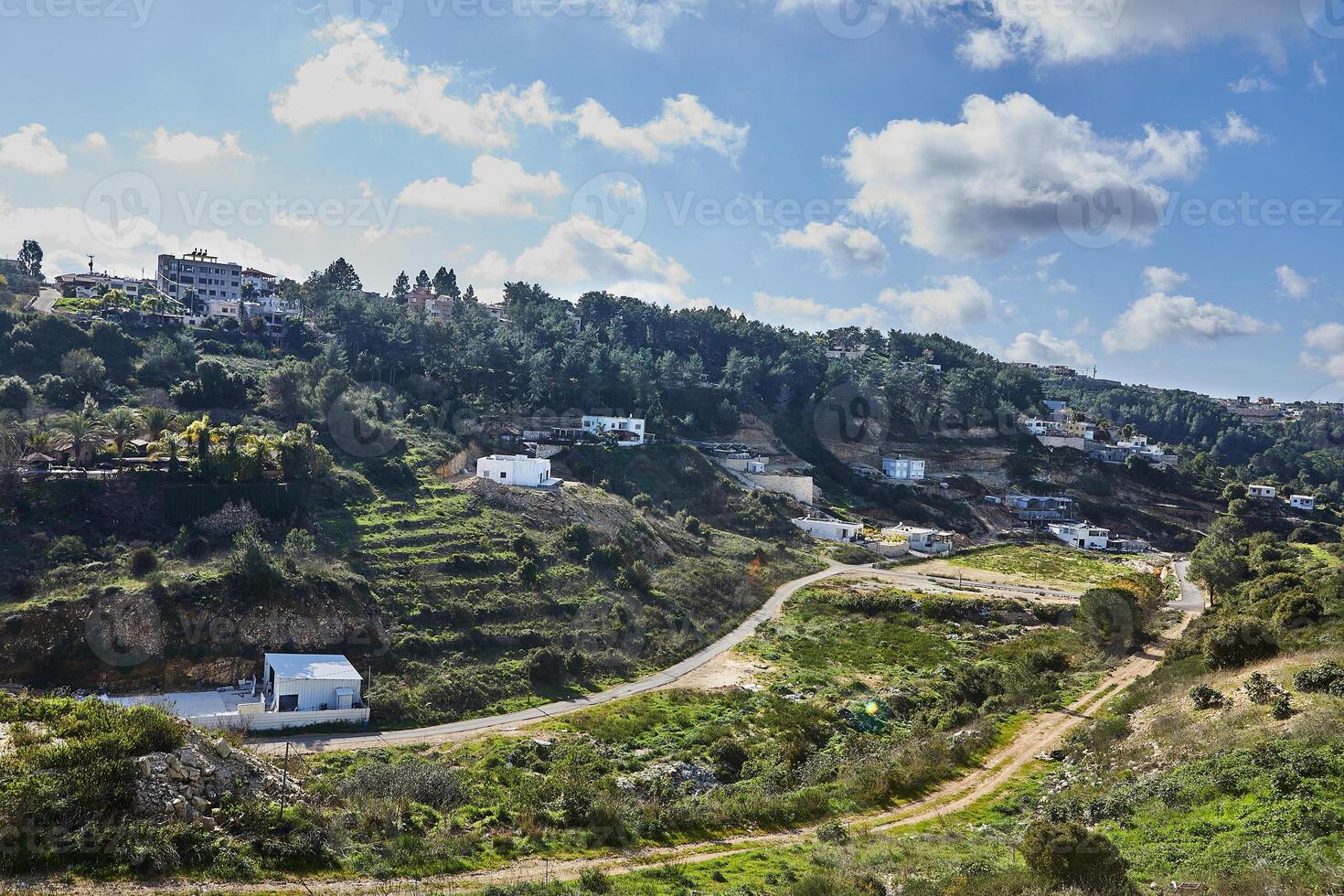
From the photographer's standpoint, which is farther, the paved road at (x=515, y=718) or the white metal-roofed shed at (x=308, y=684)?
the white metal-roofed shed at (x=308, y=684)

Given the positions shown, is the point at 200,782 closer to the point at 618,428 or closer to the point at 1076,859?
the point at 1076,859

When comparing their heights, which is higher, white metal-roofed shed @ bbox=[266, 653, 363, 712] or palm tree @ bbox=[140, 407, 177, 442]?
palm tree @ bbox=[140, 407, 177, 442]

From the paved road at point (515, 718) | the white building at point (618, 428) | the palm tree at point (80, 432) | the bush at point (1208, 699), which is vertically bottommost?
the paved road at point (515, 718)

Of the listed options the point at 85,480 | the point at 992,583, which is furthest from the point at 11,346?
the point at 992,583

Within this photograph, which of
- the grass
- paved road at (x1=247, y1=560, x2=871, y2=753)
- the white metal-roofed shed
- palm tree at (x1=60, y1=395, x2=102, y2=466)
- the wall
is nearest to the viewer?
paved road at (x1=247, y1=560, x2=871, y2=753)

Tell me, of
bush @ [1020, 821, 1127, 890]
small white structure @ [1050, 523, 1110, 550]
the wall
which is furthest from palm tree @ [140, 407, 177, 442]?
small white structure @ [1050, 523, 1110, 550]

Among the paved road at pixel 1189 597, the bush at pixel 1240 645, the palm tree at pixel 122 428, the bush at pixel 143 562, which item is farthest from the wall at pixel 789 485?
the bush at pixel 143 562

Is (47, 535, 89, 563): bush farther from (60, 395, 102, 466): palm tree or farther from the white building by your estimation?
the white building

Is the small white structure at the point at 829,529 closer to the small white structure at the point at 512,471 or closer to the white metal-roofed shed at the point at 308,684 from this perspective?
the small white structure at the point at 512,471
